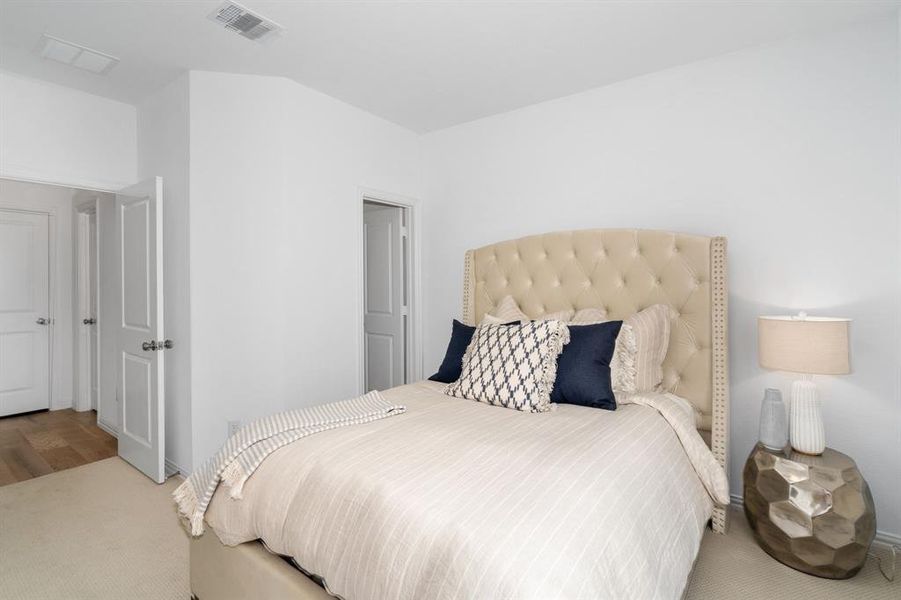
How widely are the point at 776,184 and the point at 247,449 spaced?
2.78 metres

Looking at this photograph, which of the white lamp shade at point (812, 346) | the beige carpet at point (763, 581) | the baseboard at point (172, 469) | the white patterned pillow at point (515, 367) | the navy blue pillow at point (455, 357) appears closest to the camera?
the beige carpet at point (763, 581)

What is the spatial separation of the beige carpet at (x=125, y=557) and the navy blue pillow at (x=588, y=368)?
32.5 inches

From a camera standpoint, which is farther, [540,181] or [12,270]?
[12,270]

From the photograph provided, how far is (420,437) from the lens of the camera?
1.60 m

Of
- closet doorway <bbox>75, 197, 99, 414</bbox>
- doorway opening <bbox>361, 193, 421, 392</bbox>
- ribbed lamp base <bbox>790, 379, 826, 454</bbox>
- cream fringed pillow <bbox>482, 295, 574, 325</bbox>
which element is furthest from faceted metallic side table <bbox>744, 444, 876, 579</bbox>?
closet doorway <bbox>75, 197, 99, 414</bbox>

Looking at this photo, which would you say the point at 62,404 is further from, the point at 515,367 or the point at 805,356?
the point at 805,356

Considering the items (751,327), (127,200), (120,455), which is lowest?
(120,455)

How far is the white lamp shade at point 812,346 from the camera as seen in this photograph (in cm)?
190

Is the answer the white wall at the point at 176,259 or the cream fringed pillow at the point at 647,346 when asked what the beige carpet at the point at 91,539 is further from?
the cream fringed pillow at the point at 647,346

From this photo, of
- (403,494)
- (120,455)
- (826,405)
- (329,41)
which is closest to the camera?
(403,494)

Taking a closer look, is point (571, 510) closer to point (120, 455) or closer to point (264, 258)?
point (264, 258)

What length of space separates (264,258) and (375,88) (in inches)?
52.6

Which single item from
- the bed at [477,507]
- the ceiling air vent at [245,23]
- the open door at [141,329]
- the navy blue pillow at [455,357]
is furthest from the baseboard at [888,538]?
the open door at [141,329]

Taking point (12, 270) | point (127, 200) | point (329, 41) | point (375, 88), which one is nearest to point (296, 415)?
point (329, 41)
